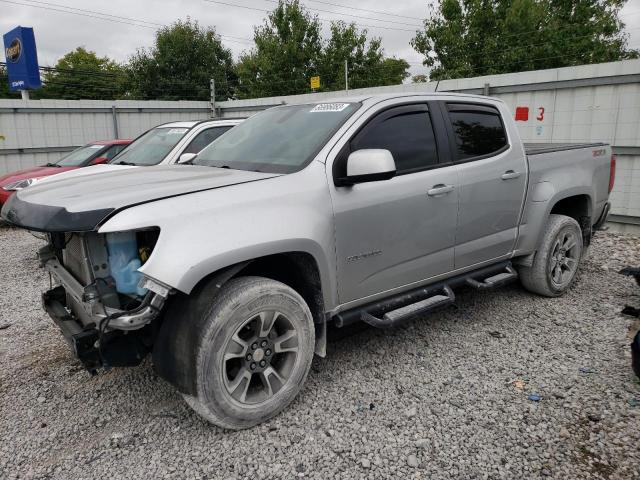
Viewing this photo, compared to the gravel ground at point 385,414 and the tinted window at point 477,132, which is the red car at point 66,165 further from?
the tinted window at point 477,132

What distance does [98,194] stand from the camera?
2518mm

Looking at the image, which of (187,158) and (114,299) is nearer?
(114,299)

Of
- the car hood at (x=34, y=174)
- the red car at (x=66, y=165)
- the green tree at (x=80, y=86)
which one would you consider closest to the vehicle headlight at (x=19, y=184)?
the red car at (x=66, y=165)

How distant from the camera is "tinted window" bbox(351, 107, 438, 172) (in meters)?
3.26

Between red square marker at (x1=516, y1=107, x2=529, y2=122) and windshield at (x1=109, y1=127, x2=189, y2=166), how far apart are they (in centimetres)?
567

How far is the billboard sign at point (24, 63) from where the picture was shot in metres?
14.2

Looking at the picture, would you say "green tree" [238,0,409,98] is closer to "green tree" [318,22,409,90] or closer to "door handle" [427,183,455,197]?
"green tree" [318,22,409,90]

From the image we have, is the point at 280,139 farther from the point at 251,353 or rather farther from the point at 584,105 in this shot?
the point at 584,105

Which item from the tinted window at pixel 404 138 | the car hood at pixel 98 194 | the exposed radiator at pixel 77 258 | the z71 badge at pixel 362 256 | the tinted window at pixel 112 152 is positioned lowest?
the z71 badge at pixel 362 256

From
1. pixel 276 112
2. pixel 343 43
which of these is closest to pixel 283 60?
pixel 343 43

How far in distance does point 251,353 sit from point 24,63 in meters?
15.4

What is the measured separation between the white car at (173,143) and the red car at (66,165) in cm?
158

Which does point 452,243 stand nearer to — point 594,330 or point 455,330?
point 455,330

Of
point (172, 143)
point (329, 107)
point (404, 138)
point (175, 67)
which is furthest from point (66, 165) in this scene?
point (175, 67)
